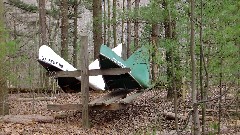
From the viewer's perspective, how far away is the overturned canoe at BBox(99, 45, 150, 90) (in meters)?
8.59

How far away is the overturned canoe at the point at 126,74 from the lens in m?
8.59

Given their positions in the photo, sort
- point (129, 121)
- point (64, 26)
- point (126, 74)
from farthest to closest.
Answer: point (64, 26) < point (126, 74) < point (129, 121)

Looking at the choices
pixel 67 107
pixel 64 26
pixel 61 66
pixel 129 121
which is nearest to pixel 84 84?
pixel 67 107

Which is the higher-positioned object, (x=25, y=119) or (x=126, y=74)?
(x=126, y=74)

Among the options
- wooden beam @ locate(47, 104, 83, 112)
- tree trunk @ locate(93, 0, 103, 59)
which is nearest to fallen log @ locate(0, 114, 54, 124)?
wooden beam @ locate(47, 104, 83, 112)

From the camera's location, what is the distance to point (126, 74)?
9125 millimetres

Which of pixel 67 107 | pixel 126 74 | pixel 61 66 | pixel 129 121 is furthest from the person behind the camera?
pixel 61 66

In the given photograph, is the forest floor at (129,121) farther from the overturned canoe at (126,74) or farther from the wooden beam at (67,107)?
the overturned canoe at (126,74)

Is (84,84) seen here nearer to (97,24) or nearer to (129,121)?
(129,121)

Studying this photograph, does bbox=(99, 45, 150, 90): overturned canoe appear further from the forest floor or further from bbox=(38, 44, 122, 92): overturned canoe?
bbox=(38, 44, 122, 92): overturned canoe

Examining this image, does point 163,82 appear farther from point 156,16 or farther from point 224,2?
point 224,2

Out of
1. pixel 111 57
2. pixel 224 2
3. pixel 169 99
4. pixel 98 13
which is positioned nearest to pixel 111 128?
pixel 111 57

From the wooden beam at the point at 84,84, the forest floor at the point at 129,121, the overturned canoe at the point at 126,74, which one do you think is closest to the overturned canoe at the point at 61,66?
the forest floor at the point at 129,121

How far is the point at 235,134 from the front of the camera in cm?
727
